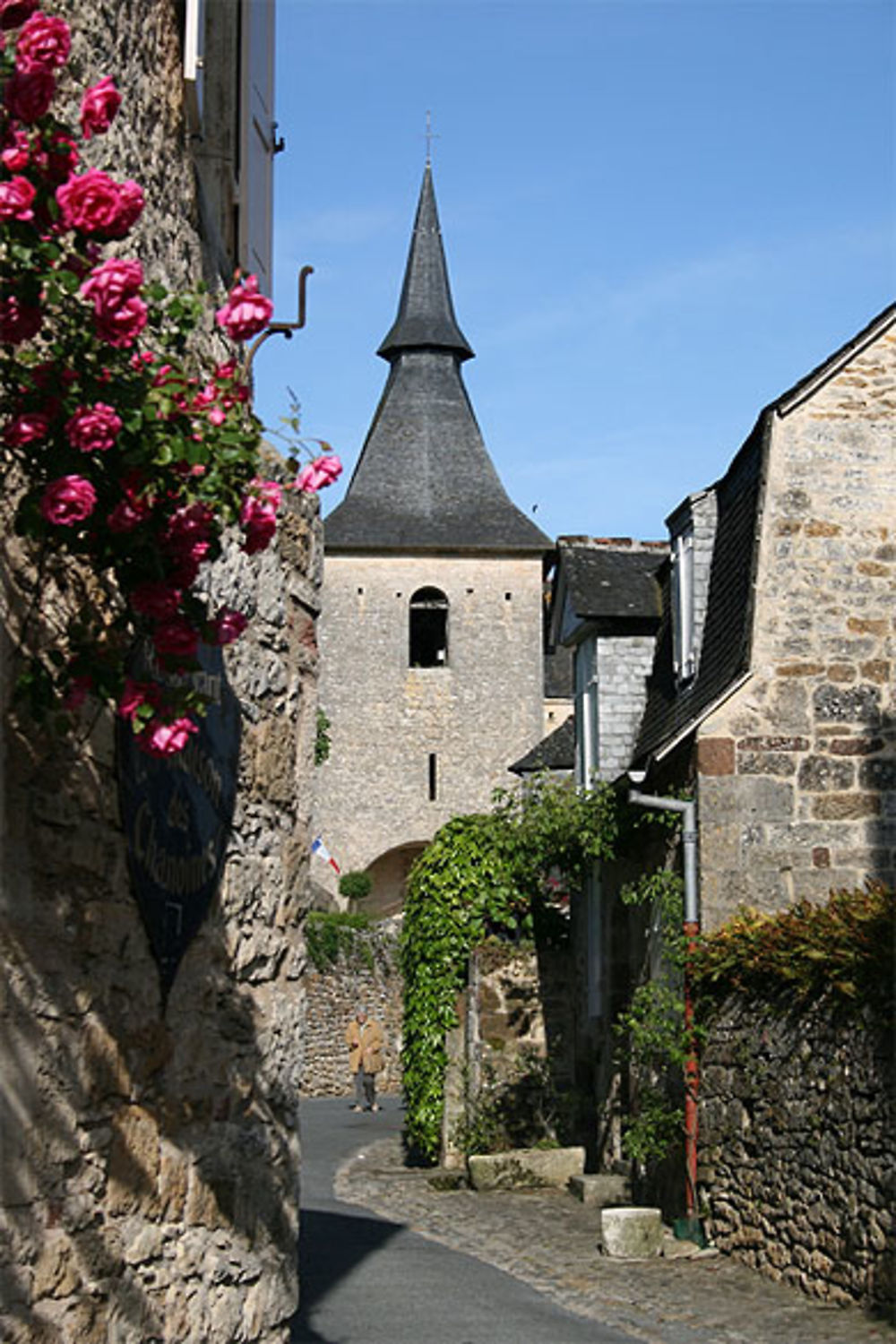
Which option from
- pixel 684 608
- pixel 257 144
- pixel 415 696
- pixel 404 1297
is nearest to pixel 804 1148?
pixel 404 1297

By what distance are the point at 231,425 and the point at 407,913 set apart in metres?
13.9

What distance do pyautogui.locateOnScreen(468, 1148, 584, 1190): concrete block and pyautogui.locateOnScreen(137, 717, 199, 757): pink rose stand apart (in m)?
11.5

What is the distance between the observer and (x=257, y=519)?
3715mm

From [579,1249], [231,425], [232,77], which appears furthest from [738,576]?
[231,425]

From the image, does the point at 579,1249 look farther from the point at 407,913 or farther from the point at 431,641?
the point at 431,641

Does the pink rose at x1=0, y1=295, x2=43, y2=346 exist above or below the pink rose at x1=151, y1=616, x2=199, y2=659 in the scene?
above

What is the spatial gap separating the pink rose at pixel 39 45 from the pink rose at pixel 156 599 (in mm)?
990

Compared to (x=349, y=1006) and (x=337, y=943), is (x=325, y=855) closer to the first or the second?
(x=337, y=943)

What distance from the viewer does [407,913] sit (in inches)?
680

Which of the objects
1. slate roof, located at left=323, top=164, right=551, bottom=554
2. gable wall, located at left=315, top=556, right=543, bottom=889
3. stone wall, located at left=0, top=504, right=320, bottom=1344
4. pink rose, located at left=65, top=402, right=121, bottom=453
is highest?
slate roof, located at left=323, top=164, right=551, bottom=554

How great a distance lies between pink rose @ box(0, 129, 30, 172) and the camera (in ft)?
10.8

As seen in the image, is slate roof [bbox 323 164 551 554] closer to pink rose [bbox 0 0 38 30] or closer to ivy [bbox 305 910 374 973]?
ivy [bbox 305 910 374 973]

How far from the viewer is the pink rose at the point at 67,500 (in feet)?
11.0

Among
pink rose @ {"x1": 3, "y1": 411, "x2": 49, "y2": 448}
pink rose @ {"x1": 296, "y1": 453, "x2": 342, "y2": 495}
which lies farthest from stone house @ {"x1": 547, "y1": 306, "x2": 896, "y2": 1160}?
pink rose @ {"x1": 3, "y1": 411, "x2": 49, "y2": 448}
